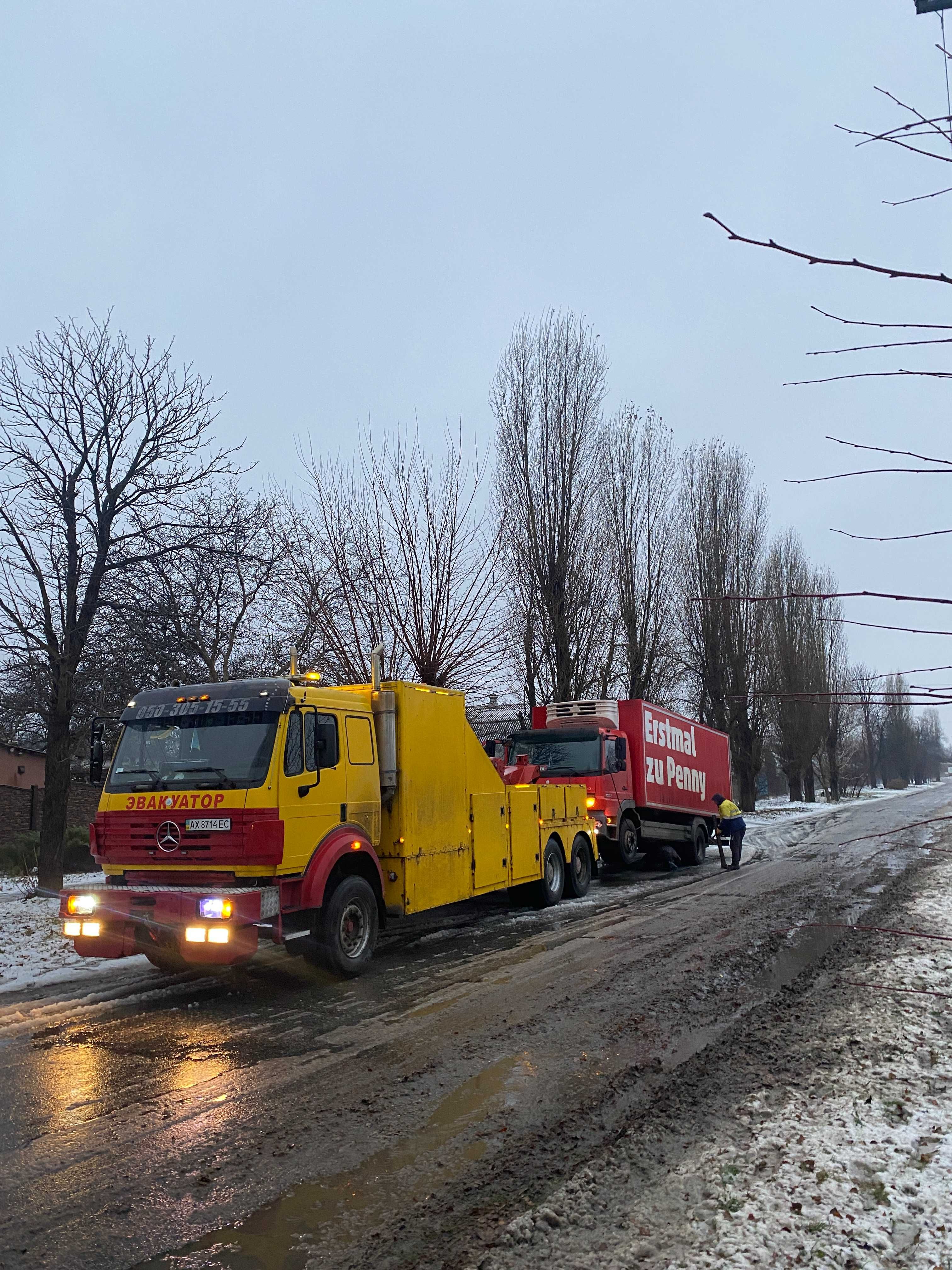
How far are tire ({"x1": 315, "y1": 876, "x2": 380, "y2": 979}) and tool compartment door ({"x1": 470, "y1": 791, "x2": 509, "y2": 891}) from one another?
6.88 ft

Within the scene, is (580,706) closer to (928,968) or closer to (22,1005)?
(928,968)

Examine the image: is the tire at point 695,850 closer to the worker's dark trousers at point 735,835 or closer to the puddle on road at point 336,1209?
the worker's dark trousers at point 735,835

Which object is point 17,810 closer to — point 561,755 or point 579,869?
point 561,755

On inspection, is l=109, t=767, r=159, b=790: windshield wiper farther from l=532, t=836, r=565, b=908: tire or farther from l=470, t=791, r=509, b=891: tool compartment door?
l=532, t=836, r=565, b=908: tire

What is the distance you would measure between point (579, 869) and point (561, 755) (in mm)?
2860

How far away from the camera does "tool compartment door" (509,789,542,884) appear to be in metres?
11.8

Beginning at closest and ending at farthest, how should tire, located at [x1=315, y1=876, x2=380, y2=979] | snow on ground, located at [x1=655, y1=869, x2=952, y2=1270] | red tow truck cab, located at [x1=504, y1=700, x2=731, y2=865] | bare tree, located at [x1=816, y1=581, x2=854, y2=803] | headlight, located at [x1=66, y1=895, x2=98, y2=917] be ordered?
snow on ground, located at [x1=655, y1=869, x2=952, y2=1270], headlight, located at [x1=66, y1=895, x2=98, y2=917], tire, located at [x1=315, y1=876, x2=380, y2=979], red tow truck cab, located at [x1=504, y1=700, x2=731, y2=865], bare tree, located at [x1=816, y1=581, x2=854, y2=803]

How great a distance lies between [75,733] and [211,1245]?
1080cm

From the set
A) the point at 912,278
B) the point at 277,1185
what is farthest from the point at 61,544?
the point at 912,278

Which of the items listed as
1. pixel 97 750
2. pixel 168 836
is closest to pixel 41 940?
pixel 97 750

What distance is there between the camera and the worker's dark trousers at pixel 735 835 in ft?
59.4

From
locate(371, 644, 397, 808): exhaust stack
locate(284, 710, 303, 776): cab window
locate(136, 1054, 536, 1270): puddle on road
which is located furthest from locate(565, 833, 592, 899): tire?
locate(136, 1054, 536, 1270): puddle on road

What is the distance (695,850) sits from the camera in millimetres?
20562

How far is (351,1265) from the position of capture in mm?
3402
